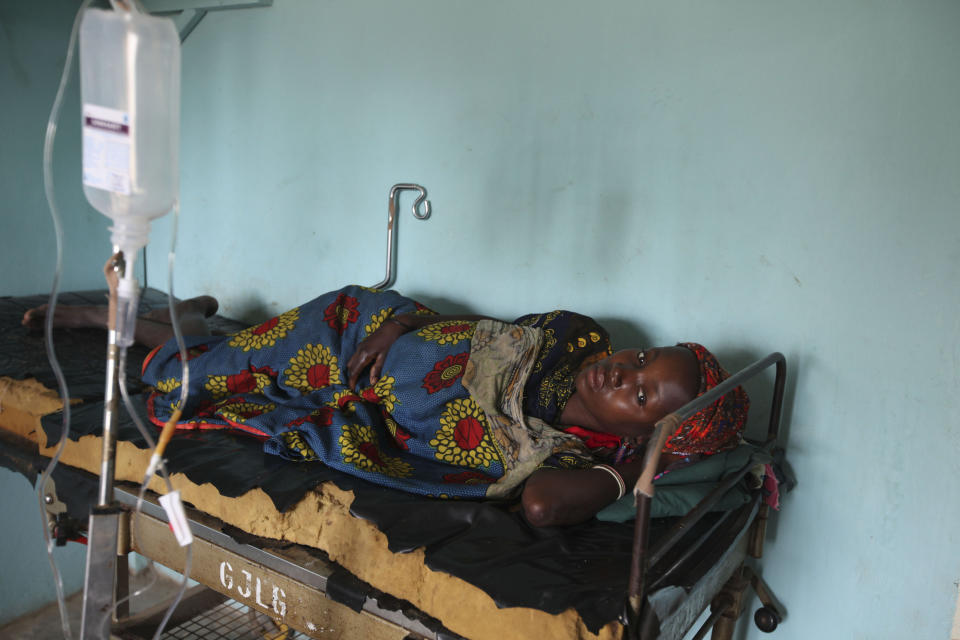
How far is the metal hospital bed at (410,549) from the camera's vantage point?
1.24 m

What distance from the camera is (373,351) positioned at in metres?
2.02

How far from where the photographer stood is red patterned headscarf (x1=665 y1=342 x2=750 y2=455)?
1.61 metres

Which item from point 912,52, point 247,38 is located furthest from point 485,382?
point 247,38

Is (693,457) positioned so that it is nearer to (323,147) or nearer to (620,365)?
(620,365)

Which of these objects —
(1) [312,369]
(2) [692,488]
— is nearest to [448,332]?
(1) [312,369]

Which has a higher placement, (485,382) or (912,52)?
(912,52)

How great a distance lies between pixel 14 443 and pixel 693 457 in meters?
1.86

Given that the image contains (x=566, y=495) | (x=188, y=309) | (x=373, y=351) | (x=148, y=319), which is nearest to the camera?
(x=566, y=495)

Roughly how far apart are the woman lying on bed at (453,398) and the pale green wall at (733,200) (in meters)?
0.28

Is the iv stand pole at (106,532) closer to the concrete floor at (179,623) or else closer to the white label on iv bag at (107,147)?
the white label on iv bag at (107,147)

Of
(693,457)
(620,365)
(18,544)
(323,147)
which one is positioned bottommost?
(18,544)

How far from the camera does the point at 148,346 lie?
99.1 inches

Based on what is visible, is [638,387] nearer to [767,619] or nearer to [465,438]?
[465,438]

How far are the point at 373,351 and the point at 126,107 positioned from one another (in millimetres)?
1262
